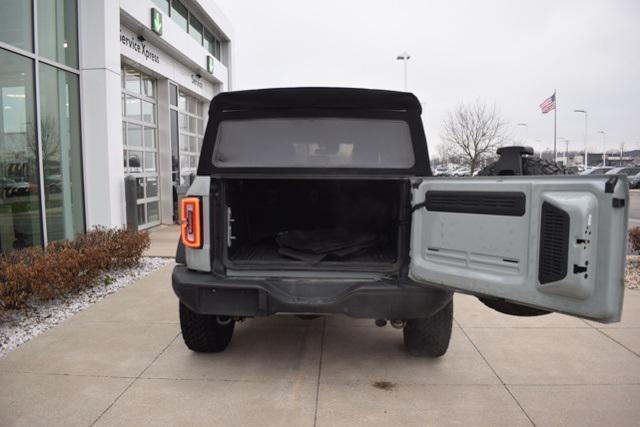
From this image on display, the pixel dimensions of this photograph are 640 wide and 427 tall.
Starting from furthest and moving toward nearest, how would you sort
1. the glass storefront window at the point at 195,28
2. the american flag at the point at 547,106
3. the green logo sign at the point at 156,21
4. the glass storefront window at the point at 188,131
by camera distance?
the american flag at the point at 547,106 < the glass storefront window at the point at 195,28 < the glass storefront window at the point at 188,131 < the green logo sign at the point at 156,21

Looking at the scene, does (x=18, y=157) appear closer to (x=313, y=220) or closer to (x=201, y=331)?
(x=313, y=220)

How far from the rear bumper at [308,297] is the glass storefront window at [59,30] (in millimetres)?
5868

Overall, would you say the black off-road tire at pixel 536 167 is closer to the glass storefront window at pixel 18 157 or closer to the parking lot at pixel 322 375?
the parking lot at pixel 322 375

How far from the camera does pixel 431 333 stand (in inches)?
145

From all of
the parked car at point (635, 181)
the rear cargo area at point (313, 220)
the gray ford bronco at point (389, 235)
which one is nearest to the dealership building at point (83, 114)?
the rear cargo area at point (313, 220)

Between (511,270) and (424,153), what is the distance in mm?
1140

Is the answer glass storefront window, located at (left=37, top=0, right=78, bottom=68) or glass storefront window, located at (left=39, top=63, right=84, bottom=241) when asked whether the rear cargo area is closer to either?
glass storefront window, located at (left=39, top=63, right=84, bottom=241)

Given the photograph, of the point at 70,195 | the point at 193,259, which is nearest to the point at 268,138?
the point at 193,259

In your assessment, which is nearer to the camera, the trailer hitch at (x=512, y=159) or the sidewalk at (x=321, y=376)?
the sidewalk at (x=321, y=376)

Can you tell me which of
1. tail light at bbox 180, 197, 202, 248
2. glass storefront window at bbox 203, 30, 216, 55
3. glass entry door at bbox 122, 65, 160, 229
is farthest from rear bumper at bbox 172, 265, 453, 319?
glass storefront window at bbox 203, 30, 216, 55

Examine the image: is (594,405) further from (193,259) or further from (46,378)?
(46,378)

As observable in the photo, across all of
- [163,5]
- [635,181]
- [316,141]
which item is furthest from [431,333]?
[635,181]

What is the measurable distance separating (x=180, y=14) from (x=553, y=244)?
538 inches

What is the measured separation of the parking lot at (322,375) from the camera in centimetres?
302
